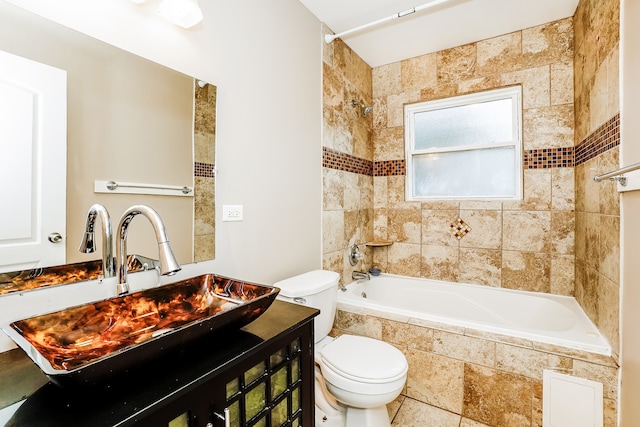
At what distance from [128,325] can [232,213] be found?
2.42 ft

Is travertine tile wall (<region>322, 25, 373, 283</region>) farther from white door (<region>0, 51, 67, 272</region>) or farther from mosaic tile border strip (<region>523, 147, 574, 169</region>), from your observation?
white door (<region>0, 51, 67, 272</region>)

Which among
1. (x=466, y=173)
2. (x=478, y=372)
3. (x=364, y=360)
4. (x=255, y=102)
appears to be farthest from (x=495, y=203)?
(x=255, y=102)

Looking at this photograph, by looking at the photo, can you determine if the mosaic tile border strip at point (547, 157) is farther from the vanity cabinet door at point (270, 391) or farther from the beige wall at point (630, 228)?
the vanity cabinet door at point (270, 391)

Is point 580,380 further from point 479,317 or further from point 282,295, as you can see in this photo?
point 282,295

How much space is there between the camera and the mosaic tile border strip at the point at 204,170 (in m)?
1.45

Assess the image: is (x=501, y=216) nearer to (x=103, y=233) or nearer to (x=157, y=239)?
(x=157, y=239)

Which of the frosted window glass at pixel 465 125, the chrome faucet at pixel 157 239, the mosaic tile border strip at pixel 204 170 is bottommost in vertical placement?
the chrome faucet at pixel 157 239

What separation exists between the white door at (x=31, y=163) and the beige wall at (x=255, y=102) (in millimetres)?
249

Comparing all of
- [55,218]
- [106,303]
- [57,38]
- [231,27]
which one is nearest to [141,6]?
[57,38]

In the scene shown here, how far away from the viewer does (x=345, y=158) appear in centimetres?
275

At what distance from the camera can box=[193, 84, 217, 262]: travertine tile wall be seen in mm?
1452

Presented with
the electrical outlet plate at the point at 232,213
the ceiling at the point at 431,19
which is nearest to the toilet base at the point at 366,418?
the electrical outlet plate at the point at 232,213

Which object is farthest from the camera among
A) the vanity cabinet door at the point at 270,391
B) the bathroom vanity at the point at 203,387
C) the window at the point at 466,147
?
the window at the point at 466,147

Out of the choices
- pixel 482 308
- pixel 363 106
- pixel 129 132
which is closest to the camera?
pixel 129 132
